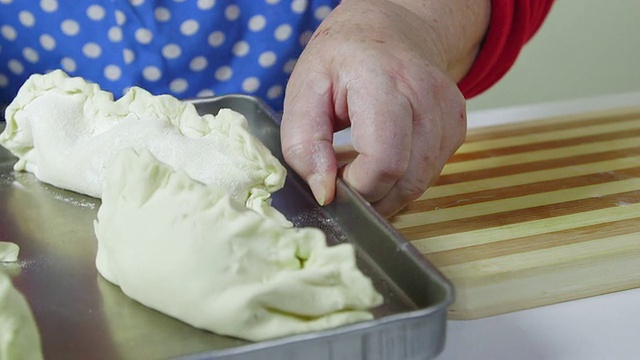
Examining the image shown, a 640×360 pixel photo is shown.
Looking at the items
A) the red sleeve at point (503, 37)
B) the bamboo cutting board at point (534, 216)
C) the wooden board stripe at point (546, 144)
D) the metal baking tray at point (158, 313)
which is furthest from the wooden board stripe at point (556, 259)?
the red sleeve at point (503, 37)

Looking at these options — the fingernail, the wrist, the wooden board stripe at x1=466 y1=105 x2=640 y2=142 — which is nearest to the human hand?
the fingernail

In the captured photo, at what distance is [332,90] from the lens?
0.73 meters

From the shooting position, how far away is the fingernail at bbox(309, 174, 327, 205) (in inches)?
25.7

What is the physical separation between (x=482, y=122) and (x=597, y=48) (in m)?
1.03

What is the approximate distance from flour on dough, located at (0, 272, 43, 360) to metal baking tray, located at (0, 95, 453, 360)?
0.02m

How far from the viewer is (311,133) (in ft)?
2.27

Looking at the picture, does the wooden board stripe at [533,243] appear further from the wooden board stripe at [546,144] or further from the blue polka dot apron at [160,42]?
the blue polka dot apron at [160,42]

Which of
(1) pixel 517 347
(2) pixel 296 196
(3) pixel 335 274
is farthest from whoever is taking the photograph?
(2) pixel 296 196

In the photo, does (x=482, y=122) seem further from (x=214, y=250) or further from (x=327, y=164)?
(x=214, y=250)

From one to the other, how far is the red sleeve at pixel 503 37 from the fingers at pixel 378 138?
1.25 ft

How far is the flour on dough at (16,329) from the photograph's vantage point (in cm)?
45

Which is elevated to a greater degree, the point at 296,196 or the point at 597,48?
the point at 296,196

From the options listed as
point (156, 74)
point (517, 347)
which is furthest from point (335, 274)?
point (156, 74)

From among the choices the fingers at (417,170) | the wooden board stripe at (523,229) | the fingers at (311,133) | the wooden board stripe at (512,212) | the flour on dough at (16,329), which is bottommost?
the wooden board stripe at (512,212)
